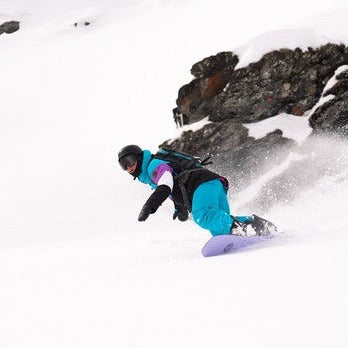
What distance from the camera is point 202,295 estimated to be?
2.48 m

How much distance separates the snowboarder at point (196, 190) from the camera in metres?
5.17

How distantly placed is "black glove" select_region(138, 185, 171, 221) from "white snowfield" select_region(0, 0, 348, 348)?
526mm

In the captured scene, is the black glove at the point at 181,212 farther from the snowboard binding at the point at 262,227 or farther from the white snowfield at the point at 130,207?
the snowboard binding at the point at 262,227

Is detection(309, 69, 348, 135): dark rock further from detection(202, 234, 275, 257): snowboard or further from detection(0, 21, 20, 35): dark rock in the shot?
detection(0, 21, 20, 35): dark rock

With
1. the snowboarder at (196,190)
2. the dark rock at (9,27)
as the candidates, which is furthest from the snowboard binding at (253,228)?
the dark rock at (9,27)

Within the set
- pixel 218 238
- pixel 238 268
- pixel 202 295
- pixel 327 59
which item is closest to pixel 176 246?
pixel 218 238

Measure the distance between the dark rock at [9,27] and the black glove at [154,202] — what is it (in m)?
26.9

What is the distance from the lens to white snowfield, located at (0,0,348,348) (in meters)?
2.11

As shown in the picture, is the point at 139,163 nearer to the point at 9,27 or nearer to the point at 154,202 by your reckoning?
the point at 154,202

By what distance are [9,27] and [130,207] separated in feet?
75.1

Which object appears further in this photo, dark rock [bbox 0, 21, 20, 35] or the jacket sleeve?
dark rock [bbox 0, 21, 20, 35]

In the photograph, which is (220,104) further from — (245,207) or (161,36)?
(161,36)

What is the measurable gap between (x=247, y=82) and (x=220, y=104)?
79 cm

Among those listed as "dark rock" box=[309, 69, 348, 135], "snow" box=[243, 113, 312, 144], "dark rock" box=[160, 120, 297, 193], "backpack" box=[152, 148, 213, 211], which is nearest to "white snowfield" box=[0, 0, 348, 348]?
"snow" box=[243, 113, 312, 144]
